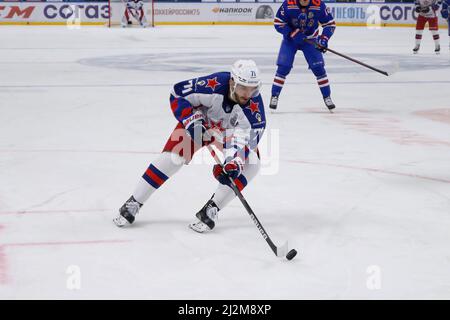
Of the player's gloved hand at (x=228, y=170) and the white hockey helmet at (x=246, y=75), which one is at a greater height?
the white hockey helmet at (x=246, y=75)

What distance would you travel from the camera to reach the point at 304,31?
8648 millimetres

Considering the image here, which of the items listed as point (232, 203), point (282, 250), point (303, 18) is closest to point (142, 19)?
point (303, 18)

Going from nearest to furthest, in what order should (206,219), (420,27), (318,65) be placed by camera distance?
(206,219) < (318,65) < (420,27)

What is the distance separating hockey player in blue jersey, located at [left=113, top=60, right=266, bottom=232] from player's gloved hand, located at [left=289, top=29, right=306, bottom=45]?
168 inches

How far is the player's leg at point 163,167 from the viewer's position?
4441 mm

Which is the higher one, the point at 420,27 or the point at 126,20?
the point at 420,27

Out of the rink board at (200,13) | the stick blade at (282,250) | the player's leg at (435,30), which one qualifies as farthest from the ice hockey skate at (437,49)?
the stick blade at (282,250)

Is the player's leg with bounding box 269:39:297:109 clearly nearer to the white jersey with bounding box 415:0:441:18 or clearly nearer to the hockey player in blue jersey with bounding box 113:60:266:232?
the hockey player in blue jersey with bounding box 113:60:266:232

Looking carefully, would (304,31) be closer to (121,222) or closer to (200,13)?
(121,222)

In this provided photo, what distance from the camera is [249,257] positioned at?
4.04 m

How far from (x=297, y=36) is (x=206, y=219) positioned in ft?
14.9

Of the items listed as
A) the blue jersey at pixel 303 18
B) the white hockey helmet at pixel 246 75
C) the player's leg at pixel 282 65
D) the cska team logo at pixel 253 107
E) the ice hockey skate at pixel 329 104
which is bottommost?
the ice hockey skate at pixel 329 104

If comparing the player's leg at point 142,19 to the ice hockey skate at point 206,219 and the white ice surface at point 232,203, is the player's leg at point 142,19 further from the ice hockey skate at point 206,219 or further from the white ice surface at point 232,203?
the ice hockey skate at point 206,219

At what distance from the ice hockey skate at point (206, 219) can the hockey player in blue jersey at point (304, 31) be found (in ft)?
14.5
